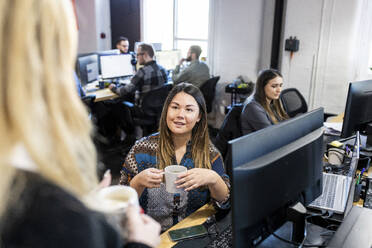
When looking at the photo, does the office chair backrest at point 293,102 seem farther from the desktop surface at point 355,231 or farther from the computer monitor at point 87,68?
the computer monitor at point 87,68

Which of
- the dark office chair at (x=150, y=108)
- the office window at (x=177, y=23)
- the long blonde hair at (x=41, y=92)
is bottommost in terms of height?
the dark office chair at (x=150, y=108)

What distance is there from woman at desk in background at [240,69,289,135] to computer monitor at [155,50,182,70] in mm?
2677

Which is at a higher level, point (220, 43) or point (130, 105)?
point (220, 43)

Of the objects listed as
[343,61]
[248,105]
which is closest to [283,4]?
[343,61]

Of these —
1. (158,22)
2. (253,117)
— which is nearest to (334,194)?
(253,117)

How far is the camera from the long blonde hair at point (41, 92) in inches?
22.0

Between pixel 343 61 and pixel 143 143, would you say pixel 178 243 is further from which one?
pixel 343 61

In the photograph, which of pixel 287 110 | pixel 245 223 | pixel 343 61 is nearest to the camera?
pixel 245 223

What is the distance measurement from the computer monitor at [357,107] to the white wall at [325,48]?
2136 millimetres

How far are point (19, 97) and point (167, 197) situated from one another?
4.07 ft

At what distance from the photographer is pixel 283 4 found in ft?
14.5

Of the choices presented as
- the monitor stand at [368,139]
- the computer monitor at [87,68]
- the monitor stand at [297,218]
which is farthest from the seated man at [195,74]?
the monitor stand at [297,218]

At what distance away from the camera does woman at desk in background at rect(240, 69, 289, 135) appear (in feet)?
9.05

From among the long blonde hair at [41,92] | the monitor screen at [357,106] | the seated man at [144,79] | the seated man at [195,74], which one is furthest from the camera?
the seated man at [195,74]
